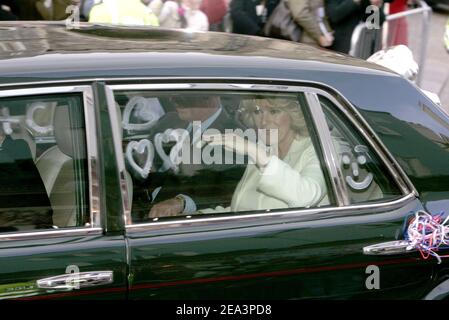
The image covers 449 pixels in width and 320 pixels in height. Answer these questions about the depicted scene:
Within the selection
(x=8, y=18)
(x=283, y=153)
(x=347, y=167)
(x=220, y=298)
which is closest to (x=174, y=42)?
(x=283, y=153)

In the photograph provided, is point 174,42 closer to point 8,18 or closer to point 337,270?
point 337,270

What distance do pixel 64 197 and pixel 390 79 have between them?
53.2 inches

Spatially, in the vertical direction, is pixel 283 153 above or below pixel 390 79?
below

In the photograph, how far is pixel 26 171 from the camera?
2.80 meters

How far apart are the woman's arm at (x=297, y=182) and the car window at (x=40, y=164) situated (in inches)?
27.4

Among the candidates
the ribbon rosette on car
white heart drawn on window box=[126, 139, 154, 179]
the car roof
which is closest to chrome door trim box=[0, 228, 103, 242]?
white heart drawn on window box=[126, 139, 154, 179]

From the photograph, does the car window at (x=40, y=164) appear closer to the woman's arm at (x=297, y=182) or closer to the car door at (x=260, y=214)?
the car door at (x=260, y=214)

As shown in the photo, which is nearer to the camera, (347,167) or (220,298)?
(220,298)

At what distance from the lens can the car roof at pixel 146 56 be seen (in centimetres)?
278

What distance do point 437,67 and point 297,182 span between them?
686 cm

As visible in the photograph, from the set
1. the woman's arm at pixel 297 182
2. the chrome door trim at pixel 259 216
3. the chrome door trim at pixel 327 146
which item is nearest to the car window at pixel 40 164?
the chrome door trim at pixel 259 216
